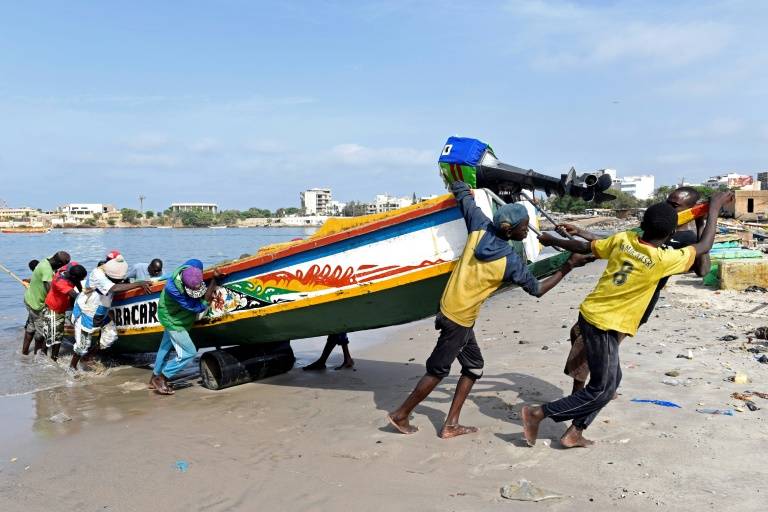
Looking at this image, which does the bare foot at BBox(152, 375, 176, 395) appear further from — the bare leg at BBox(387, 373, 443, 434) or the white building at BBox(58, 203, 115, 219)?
the white building at BBox(58, 203, 115, 219)

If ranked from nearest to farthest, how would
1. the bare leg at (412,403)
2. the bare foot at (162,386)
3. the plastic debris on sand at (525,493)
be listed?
the plastic debris on sand at (525,493), the bare leg at (412,403), the bare foot at (162,386)

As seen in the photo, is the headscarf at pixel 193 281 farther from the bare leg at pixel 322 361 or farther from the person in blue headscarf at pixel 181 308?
the bare leg at pixel 322 361

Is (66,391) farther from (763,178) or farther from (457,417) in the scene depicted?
(763,178)

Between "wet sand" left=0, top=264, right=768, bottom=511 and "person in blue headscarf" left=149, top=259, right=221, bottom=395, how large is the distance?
1.26 ft

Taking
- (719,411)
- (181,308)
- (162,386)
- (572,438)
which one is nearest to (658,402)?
(719,411)

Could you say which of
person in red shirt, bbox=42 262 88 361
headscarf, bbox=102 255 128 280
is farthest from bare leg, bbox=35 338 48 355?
headscarf, bbox=102 255 128 280

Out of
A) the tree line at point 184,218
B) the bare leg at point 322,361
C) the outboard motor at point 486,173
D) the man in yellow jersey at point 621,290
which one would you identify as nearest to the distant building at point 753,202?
the bare leg at point 322,361

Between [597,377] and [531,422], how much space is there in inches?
21.2

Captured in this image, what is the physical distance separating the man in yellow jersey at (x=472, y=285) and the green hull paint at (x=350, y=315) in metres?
0.69

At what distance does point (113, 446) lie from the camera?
4.65 metres

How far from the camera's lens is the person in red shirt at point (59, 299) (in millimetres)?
7430

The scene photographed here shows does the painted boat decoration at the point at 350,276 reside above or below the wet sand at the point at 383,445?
above

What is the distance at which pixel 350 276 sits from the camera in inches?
201

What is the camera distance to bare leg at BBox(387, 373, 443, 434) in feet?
13.6
